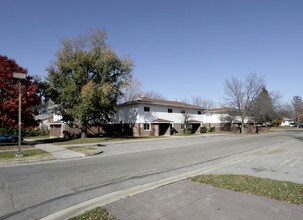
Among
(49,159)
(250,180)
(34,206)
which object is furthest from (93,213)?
(49,159)

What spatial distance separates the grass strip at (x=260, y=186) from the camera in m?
6.38

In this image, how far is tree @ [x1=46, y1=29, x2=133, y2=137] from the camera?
30328 mm

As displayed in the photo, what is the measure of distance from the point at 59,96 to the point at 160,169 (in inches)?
939

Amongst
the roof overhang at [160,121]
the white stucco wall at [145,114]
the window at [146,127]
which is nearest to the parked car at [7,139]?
the white stucco wall at [145,114]

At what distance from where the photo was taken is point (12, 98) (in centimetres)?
2217

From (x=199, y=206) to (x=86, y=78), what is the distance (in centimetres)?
2906

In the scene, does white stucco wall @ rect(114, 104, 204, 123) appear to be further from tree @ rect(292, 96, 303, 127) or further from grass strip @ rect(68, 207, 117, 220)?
tree @ rect(292, 96, 303, 127)

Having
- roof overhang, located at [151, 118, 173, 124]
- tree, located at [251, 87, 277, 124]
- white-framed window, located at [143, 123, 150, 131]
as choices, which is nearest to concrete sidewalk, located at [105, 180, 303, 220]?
white-framed window, located at [143, 123, 150, 131]

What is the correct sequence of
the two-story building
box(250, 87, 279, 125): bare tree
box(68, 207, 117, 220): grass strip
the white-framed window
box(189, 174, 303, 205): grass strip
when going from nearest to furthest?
box(68, 207, 117, 220): grass strip → box(189, 174, 303, 205): grass strip → the two-story building → the white-framed window → box(250, 87, 279, 125): bare tree

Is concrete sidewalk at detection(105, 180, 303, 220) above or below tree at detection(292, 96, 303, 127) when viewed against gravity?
below

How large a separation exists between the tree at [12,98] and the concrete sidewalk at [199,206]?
18861 millimetres

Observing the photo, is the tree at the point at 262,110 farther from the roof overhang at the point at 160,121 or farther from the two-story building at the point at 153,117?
the roof overhang at the point at 160,121

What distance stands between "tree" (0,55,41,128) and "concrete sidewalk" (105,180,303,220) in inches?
743

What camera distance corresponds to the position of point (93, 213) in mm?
5316
